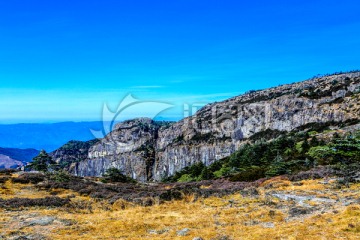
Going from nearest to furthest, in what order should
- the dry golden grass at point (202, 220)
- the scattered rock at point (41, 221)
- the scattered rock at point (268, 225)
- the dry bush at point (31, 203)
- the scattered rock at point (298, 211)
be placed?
the dry golden grass at point (202, 220), the scattered rock at point (268, 225), the scattered rock at point (298, 211), the scattered rock at point (41, 221), the dry bush at point (31, 203)

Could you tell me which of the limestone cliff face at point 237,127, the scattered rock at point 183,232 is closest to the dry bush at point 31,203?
the scattered rock at point 183,232

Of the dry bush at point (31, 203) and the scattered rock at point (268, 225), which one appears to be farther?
the dry bush at point (31, 203)

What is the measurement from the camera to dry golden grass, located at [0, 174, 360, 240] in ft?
50.1

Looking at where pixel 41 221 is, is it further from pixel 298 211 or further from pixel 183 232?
pixel 298 211

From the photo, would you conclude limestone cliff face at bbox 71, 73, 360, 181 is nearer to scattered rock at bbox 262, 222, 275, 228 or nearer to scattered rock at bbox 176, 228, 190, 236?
scattered rock at bbox 262, 222, 275, 228

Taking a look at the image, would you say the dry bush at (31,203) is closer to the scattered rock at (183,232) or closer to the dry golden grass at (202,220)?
the dry golden grass at (202,220)

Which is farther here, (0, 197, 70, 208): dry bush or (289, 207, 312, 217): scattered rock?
(0, 197, 70, 208): dry bush

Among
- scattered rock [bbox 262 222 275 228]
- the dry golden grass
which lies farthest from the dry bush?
scattered rock [bbox 262 222 275 228]

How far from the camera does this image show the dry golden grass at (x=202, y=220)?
50.1 feet

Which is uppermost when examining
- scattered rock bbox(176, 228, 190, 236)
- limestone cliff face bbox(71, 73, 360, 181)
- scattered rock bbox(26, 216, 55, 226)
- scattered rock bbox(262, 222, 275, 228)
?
limestone cliff face bbox(71, 73, 360, 181)

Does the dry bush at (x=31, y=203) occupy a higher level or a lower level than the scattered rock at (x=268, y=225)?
higher

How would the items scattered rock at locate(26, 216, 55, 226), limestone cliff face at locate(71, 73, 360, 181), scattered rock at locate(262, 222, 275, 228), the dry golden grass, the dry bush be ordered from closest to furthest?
the dry golden grass
scattered rock at locate(262, 222, 275, 228)
scattered rock at locate(26, 216, 55, 226)
the dry bush
limestone cliff face at locate(71, 73, 360, 181)

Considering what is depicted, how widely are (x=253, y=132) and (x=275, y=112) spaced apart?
1476cm

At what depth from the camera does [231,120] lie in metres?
183
